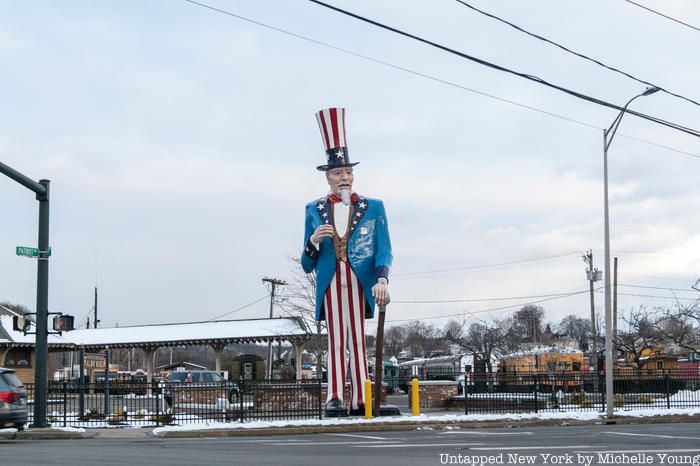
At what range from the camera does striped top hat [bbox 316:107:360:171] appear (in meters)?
22.3

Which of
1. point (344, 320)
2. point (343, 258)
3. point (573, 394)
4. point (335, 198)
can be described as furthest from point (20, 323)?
point (573, 394)

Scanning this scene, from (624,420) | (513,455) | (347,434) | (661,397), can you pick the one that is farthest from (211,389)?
(661,397)

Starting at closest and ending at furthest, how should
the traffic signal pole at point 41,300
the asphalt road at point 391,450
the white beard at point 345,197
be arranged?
the asphalt road at point 391,450, the traffic signal pole at point 41,300, the white beard at point 345,197

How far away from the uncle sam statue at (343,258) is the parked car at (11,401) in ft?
24.1

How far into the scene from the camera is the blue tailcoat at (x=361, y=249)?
862 inches

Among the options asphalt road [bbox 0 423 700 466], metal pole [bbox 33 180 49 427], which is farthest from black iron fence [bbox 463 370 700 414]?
metal pole [bbox 33 180 49 427]

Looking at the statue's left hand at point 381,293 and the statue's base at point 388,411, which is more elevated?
the statue's left hand at point 381,293

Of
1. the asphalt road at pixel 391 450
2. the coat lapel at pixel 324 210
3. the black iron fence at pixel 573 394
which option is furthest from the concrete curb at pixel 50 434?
the black iron fence at pixel 573 394

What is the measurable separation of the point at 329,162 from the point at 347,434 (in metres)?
7.22

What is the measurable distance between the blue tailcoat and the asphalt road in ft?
16.6

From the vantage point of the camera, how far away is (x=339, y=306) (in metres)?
22.0

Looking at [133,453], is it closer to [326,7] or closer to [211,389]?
[326,7]

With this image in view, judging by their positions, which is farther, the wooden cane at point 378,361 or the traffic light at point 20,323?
the wooden cane at point 378,361

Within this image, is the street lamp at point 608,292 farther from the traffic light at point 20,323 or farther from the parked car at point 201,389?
the traffic light at point 20,323
